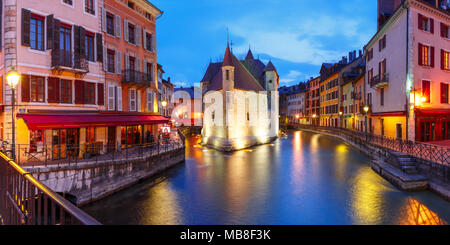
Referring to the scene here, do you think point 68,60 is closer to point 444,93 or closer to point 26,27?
point 26,27

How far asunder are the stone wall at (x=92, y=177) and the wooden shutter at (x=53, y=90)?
5.59m

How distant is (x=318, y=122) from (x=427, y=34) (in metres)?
46.9

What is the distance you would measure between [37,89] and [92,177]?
22.6 ft

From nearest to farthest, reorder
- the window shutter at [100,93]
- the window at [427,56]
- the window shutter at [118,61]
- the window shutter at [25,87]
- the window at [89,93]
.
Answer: the window shutter at [25,87] < the window at [89,93] < the window shutter at [100,93] < the window shutter at [118,61] < the window at [427,56]

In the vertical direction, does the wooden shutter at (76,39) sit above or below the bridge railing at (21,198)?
above

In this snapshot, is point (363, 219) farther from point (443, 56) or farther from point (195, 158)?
point (443, 56)

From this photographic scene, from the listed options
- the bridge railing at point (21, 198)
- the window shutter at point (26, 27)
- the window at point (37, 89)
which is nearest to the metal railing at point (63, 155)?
the window at point (37, 89)

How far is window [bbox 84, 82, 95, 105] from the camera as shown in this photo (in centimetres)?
1667

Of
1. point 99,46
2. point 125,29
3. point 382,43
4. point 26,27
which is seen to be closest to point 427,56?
point 382,43

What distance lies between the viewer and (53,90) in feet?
48.7

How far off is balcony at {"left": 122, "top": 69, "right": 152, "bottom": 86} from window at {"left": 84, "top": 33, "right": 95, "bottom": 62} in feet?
10.1

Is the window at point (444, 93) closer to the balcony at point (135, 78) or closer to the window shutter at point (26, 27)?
the balcony at point (135, 78)

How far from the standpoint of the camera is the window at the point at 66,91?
50.4 ft

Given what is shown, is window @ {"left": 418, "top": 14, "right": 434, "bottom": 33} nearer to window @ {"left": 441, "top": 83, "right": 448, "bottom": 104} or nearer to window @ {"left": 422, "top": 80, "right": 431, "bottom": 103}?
window @ {"left": 422, "top": 80, "right": 431, "bottom": 103}
